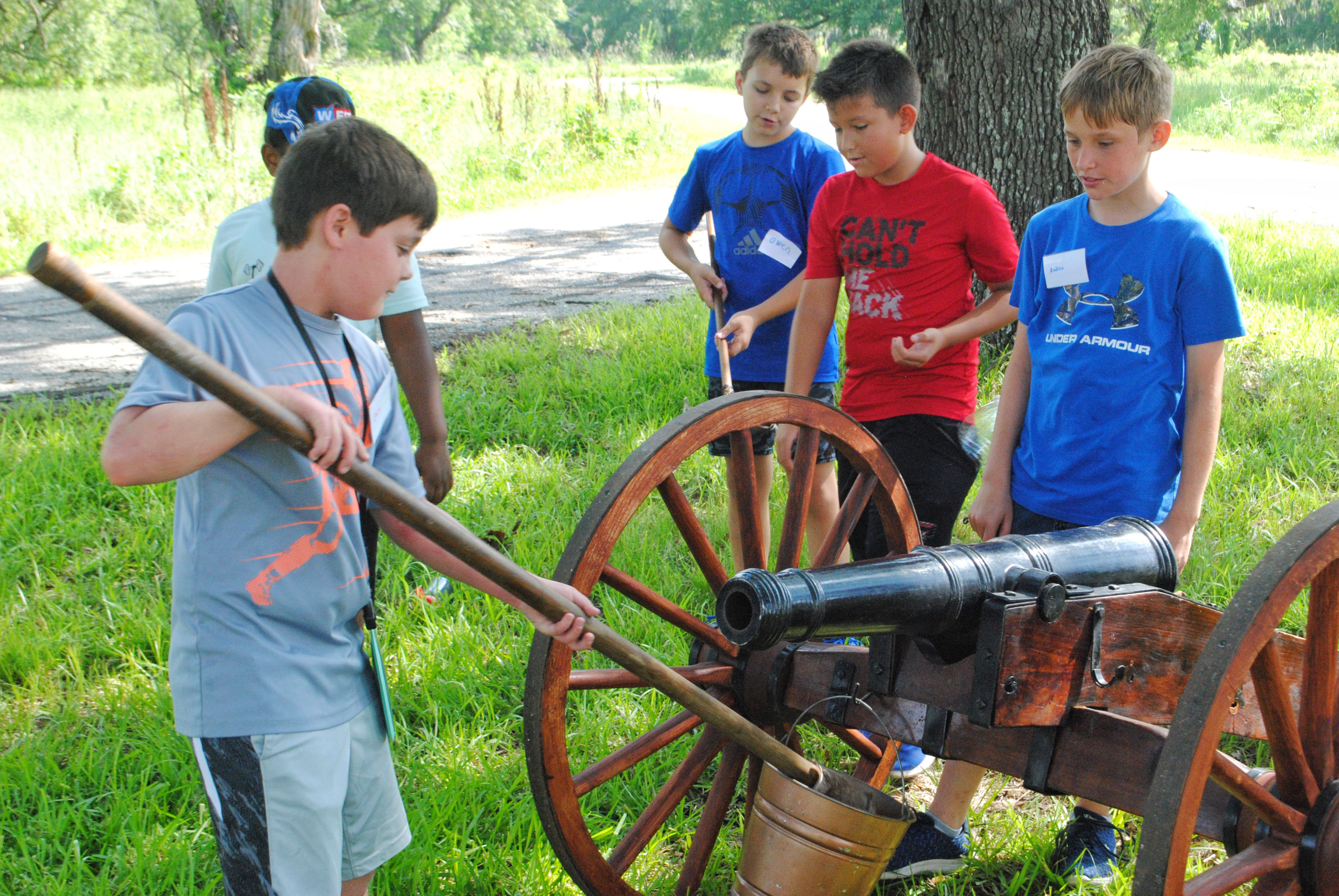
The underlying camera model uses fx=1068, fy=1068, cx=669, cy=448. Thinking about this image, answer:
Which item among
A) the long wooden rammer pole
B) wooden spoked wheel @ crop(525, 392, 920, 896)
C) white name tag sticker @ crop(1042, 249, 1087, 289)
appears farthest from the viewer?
white name tag sticker @ crop(1042, 249, 1087, 289)

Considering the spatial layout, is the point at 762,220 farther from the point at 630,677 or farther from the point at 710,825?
the point at 710,825

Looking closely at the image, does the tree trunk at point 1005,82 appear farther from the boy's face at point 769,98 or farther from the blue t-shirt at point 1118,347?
the blue t-shirt at point 1118,347

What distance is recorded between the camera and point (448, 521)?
Answer: 1.48 metres

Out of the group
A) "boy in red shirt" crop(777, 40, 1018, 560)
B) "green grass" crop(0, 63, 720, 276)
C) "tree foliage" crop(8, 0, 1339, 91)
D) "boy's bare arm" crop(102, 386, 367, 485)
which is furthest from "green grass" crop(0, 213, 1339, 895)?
"tree foliage" crop(8, 0, 1339, 91)

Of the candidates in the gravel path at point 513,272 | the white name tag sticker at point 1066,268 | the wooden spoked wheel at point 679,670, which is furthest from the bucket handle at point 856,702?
the gravel path at point 513,272

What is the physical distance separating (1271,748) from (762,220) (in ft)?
7.16

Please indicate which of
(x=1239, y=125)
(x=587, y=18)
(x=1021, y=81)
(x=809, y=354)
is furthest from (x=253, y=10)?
(x=587, y=18)

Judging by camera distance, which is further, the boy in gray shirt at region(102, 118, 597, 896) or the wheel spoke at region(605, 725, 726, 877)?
the wheel spoke at region(605, 725, 726, 877)

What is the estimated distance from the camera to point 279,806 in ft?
5.55

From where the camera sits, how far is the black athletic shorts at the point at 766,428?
134 inches

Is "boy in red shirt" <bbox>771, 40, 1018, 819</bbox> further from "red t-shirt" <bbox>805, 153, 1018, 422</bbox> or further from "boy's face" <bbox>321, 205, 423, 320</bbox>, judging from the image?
"boy's face" <bbox>321, 205, 423, 320</bbox>

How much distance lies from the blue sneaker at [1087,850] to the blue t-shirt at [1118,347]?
0.72 m

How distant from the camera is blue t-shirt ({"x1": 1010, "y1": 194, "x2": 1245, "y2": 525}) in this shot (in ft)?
7.72

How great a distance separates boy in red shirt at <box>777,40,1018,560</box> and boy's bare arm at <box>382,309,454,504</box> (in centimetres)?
100
